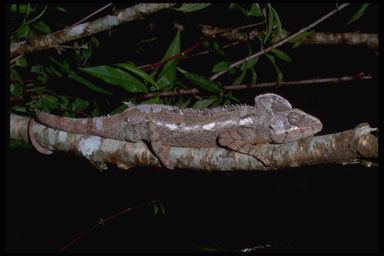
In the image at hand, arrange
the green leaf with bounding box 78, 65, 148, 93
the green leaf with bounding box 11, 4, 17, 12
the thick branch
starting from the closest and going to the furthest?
the thick branch
the green leaf with bounding box 78, 65, 148, 93
the green leaf with bounding box 11, 4, 17, 12

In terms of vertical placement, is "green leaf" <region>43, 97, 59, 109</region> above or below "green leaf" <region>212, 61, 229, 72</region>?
below

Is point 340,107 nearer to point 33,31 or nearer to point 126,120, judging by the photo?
point 126,120

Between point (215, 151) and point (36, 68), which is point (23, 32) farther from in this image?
point (215, 151)

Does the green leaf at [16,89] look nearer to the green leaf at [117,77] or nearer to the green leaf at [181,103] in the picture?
the green leaf at [117,77]

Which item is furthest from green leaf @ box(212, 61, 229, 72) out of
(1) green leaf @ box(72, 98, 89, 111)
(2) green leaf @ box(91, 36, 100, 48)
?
(1) green leaf @ box(72, 98, 89, 111)

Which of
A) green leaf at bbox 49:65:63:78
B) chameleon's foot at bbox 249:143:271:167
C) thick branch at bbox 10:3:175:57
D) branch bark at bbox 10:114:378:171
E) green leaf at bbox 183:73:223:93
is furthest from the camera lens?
green leaf at bbox 49:65:63:78

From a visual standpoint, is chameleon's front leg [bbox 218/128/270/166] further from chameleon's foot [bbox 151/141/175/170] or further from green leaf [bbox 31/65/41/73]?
green leaf [bbox 31/65/41/73]
